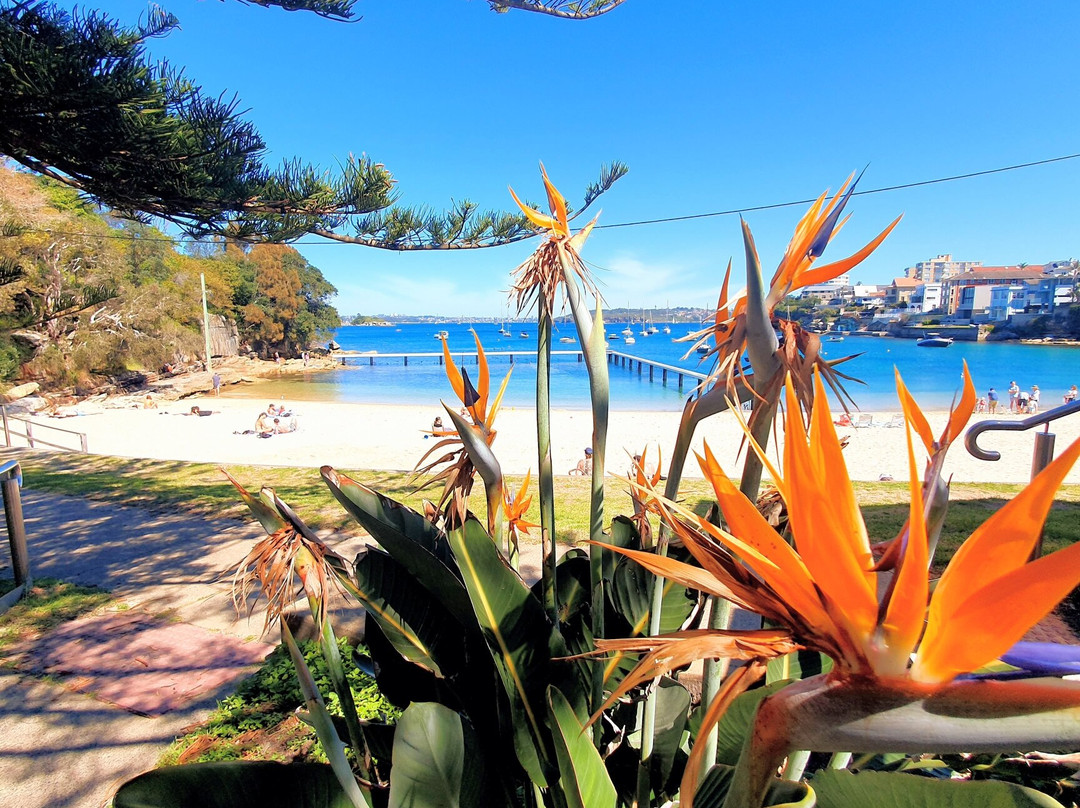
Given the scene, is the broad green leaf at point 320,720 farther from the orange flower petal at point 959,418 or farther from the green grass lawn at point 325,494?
the green grass lawn at point 325,494

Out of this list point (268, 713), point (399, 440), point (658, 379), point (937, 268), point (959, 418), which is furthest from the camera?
point (937, 268)

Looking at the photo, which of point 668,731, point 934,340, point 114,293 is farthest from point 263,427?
point 934,340

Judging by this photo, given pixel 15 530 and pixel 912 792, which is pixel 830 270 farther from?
pixel 15 530

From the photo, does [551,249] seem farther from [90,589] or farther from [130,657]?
[90,589]

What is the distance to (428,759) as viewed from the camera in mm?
811

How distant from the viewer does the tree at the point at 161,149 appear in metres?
2.50

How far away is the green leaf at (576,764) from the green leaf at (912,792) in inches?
12.3

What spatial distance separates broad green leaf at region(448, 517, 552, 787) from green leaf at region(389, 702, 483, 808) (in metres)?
0.12

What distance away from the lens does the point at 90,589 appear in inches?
120

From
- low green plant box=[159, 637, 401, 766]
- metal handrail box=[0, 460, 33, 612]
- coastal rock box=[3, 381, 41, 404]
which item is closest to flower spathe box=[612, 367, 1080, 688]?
low green plant box=[159, 637, 401, 766]

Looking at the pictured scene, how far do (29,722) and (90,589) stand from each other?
1308mm

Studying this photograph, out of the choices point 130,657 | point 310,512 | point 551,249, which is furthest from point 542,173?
point 310,512

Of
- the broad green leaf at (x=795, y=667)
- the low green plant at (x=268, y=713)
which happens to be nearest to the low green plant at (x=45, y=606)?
the low green plant at (x=268, y=713)

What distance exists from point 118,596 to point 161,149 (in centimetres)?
233
